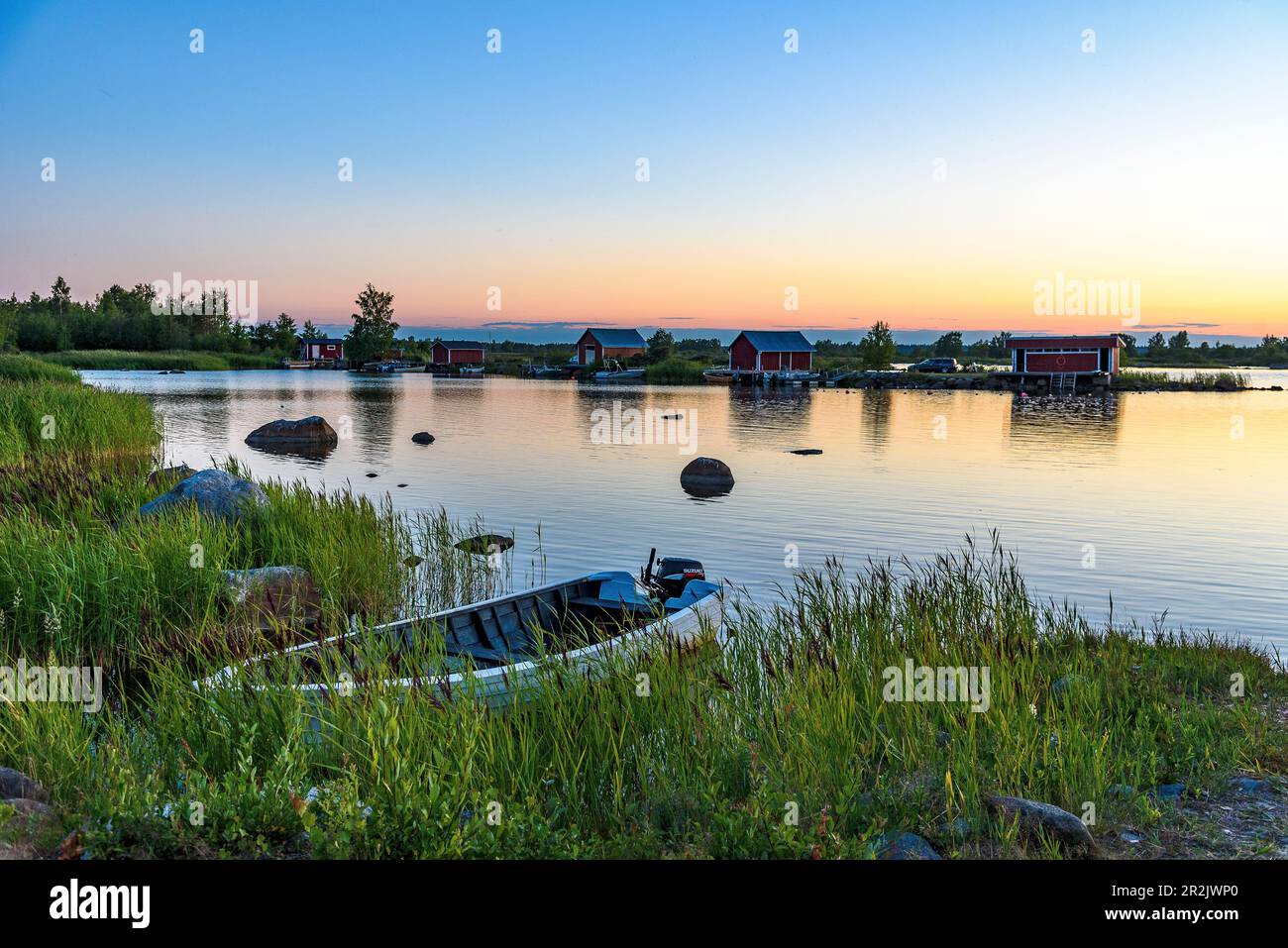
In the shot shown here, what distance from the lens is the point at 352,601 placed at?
13.9 meters

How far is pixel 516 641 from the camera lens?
11766mm

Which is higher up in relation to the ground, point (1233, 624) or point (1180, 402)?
point (1180, 402)

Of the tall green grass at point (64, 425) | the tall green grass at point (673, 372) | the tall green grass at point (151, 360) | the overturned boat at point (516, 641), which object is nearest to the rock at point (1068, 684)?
the overturned boat at point (516, 641)

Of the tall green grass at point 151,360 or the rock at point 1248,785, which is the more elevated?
the tall green grass at point 151,360

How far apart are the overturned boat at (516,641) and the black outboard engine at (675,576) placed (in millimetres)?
16

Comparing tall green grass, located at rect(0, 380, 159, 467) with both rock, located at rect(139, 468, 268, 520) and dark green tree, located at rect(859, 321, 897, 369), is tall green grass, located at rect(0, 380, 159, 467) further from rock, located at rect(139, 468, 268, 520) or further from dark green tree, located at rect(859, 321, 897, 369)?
dark green tree, located at rect(859, 321, 897, 369)

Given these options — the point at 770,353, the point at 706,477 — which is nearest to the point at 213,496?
the point at 706,477

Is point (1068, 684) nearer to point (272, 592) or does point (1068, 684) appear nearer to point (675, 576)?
point (675, 576)

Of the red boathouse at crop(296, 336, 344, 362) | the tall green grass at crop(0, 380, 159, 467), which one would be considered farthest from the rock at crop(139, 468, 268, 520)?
the red boathouse at crop(296, 336, 344, 362)

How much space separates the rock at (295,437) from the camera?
42219 millimetres

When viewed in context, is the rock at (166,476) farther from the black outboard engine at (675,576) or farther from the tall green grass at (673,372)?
the tall green grass at (673,372)

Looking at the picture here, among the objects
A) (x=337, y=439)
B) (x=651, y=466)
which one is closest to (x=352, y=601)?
(x=651, y=466)
